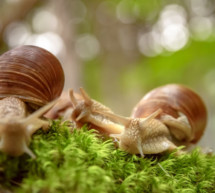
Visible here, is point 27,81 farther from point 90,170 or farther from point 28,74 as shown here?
point 90,170

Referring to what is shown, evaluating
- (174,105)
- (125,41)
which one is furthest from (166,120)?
(125,41)

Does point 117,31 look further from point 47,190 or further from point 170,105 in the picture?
point 47,190

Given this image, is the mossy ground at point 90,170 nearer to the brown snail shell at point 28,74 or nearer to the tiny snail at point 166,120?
the tiny snail at point 166,120

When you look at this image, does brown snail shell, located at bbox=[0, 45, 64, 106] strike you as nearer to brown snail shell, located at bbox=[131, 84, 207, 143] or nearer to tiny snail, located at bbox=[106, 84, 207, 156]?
tiny snail, located at bbox=[106, 84, 207, 156]

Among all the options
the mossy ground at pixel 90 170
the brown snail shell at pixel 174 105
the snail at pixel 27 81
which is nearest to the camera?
the mossy ground at pixel 90 170

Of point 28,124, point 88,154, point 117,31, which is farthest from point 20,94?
point 117,31

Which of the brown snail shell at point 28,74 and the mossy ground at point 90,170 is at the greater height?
the brown snail shell at point 28,74

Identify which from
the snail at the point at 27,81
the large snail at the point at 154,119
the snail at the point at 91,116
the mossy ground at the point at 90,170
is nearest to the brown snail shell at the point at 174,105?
the large snail at the point at 154,119
